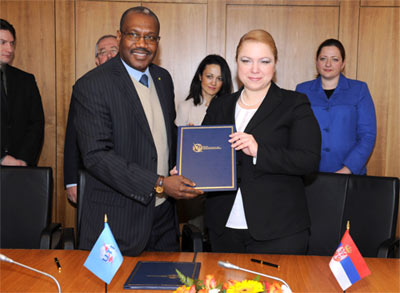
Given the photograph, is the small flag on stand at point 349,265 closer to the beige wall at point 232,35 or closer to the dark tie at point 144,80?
the dark tie at point 144,80

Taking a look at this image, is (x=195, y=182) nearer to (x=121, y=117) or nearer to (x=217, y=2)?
(x=121, y=117)

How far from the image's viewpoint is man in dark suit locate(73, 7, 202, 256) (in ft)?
7.07

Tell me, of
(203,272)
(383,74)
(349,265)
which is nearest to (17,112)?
(203,272)

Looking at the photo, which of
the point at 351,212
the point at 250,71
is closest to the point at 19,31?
the point at 250,71

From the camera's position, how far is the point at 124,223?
2.20 meters

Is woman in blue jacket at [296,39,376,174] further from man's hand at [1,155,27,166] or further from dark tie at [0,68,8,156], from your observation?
dark tie at [0,68,8,156]

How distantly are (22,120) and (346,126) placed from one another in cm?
264

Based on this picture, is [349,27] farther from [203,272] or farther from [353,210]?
[203,272]

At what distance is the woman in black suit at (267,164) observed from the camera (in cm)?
210

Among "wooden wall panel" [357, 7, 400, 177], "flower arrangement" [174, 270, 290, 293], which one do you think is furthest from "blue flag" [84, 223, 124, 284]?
"wooden wall panel" [357, 7, 400, 177]

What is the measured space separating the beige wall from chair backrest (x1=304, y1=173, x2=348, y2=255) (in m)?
2.13

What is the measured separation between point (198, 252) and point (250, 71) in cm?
90

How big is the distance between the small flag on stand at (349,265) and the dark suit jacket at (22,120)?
2784 mm

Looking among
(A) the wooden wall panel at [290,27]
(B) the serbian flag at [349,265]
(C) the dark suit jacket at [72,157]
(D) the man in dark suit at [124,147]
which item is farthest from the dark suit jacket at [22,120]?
(B) the serbian flag at [349,265]
